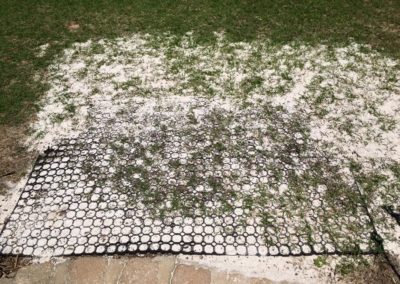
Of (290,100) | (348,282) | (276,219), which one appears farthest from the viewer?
(290,100)

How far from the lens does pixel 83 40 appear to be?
6543 mm

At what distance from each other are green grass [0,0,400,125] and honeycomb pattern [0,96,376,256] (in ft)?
6.12

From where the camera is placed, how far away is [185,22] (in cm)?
684

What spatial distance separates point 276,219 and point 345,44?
12.0 ft

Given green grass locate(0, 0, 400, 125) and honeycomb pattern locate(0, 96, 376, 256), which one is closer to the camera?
honeycomb pattern locate(0, 96, 376, 256)

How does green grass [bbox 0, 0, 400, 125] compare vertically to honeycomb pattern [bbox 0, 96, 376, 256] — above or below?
above

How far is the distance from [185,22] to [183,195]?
3.82 meters

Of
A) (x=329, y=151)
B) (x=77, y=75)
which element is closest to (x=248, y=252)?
(x=329, y=151)

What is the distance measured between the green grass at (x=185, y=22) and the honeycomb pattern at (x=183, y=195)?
1867 mm

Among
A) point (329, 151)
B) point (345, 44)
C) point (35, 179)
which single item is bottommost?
point (35, 179)

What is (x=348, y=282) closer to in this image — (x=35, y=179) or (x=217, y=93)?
(x=217, y=93)

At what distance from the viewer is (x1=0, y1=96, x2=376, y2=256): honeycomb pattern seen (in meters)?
3.83

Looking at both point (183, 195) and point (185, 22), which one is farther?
point (185, 22)

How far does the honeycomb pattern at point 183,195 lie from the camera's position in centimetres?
383
